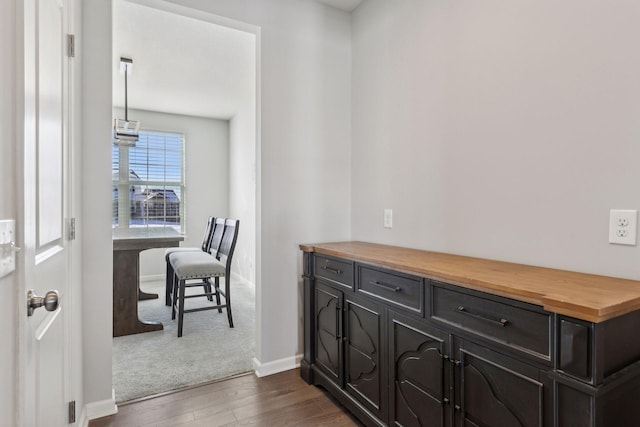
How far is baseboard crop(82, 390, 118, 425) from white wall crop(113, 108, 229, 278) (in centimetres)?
365

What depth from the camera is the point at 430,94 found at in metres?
1.99

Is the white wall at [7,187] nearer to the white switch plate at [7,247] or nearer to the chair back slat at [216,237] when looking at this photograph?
the white switch plate at [7,247]

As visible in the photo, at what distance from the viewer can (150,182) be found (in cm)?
530

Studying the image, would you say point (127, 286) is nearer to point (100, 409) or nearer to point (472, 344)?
point (100, 409)

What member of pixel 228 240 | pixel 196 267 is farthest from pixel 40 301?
pixel 228 240

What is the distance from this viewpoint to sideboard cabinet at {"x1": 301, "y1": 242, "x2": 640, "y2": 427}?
2.95ft

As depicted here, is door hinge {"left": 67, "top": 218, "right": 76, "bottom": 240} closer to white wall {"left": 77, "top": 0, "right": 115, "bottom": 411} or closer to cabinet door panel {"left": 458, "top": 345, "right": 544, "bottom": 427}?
white wall {"left": 77, "top": 0, "right": 115, "bottom": 411}

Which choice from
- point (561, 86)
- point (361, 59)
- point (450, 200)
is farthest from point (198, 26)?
point (561, 86)

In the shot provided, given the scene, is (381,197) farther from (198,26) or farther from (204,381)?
(198,26)

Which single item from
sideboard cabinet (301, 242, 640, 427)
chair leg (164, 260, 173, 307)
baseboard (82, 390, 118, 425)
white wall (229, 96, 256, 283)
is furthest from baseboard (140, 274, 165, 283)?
sideboard cabinet (301, 242, 640, 427)

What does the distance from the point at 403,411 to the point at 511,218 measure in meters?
1.01

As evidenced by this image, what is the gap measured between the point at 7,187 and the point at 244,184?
437cm

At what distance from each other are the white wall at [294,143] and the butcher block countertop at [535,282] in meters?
0.80

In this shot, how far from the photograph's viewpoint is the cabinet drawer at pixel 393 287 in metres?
1.44
